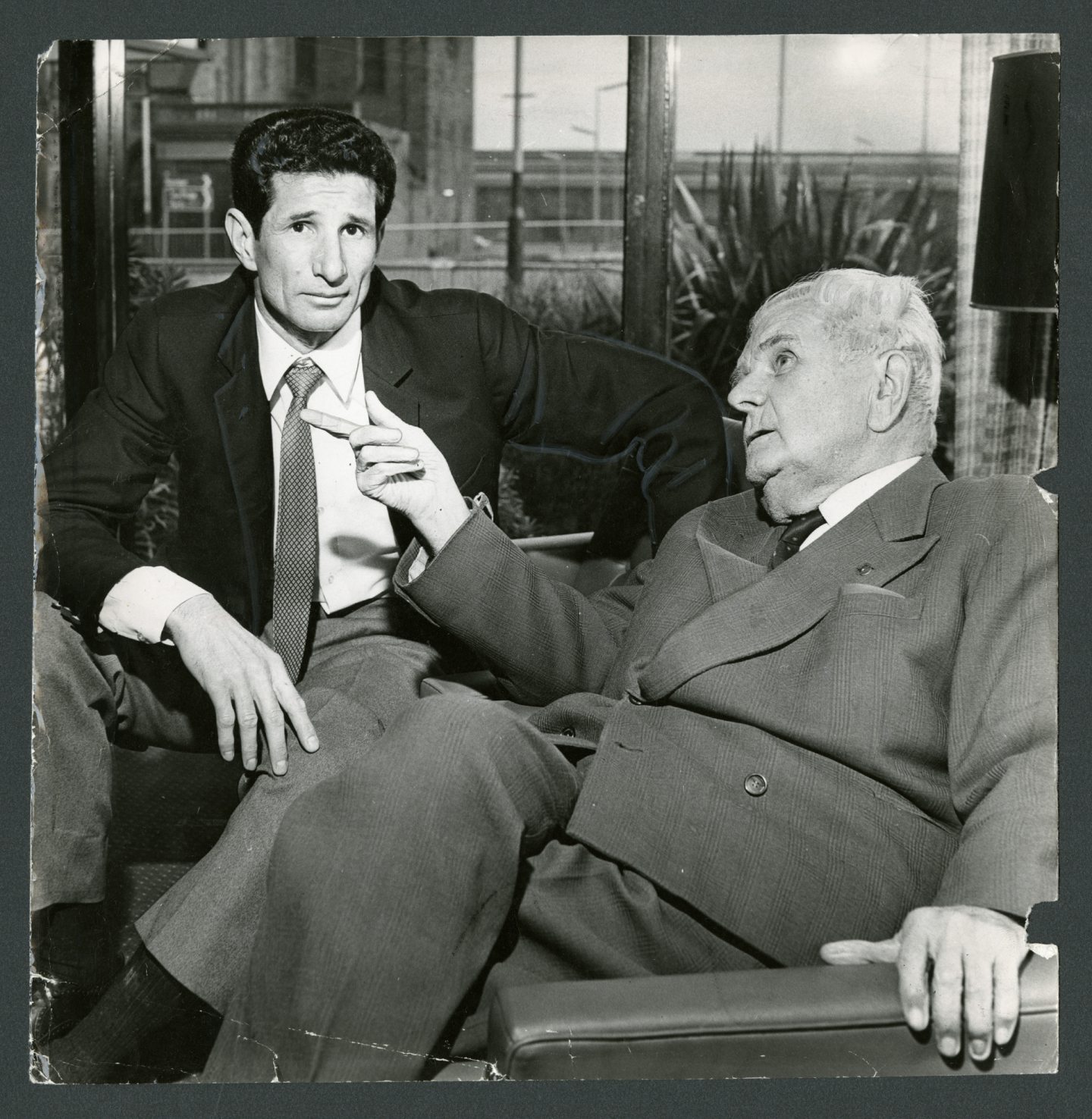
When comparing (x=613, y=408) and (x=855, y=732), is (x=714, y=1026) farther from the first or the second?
(x=613, y=408)

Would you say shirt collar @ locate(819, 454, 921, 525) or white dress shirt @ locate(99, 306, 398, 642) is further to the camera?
white dress shirt @ locate(99, 306, 398, 642)

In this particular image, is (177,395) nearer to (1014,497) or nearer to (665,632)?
(665,632)

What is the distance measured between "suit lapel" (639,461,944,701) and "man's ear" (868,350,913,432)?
11 centimetres

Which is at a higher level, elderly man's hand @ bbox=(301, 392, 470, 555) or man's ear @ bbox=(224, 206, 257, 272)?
man's ear @ bbox=(224, 206, 257, 272)

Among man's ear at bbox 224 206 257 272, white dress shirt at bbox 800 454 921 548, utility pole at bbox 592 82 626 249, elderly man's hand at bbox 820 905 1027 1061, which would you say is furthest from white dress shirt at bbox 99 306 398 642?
elderly man's hand at bbox 820 905 1027 1061

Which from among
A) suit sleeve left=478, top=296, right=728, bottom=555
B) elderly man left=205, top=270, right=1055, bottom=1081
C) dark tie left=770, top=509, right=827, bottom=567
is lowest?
elderly man left=205, top=270, right=1055, bottom=1081

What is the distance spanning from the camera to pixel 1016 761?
2.10m

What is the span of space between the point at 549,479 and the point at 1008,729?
105 cm

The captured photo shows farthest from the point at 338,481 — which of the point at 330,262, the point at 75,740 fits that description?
the point at 75,740

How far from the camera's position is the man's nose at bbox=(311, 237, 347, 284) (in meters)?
2.58

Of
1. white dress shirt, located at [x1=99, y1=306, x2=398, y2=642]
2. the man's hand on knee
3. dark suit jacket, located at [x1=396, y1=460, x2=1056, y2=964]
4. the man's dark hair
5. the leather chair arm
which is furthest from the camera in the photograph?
white dress shirt, located at [x1=99, y1=306, x2=398, y2=642]

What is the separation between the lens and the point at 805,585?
2.35m

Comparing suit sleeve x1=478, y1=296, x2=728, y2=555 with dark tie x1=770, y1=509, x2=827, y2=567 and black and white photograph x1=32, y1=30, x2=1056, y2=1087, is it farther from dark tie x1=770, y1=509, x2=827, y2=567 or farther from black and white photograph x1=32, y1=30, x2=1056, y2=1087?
dark tie x1=770, y1=509, x2=827, y2=567

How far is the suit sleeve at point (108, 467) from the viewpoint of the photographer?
8.47 ft
